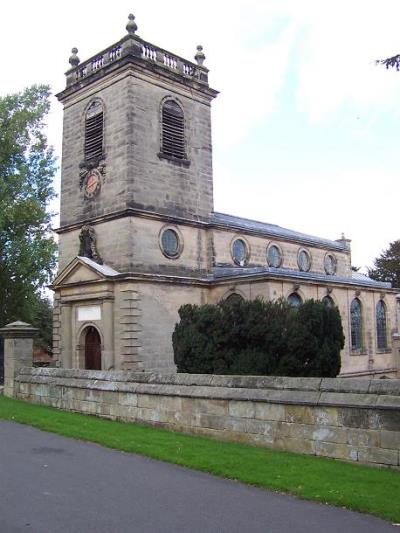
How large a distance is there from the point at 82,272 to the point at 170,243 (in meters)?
4.02

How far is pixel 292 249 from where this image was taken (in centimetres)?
3288

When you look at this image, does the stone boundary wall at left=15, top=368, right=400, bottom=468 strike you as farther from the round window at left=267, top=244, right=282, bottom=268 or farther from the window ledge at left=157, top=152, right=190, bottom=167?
the round window at left=267, top=244, right=282, bottom=268

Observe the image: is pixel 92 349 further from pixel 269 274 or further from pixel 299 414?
pixel 299 414

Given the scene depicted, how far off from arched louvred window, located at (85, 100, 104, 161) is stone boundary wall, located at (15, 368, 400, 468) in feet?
46.8

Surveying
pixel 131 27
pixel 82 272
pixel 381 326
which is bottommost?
pixel 381 326

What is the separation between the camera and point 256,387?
1034 centimetres

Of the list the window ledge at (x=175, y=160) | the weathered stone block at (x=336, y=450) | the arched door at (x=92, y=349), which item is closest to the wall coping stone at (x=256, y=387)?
the weathered stone block at (x=336, y=450)

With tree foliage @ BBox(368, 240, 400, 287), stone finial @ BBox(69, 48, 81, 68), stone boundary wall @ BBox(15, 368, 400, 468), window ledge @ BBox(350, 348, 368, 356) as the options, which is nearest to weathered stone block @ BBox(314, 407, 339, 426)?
stone boundary wall @ BBox(15, 368, 400, 468)

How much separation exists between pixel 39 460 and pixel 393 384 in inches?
229

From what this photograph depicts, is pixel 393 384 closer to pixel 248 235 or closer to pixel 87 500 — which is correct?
pixel 87 500

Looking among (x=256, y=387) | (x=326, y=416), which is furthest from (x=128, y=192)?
(x=326, y=416)

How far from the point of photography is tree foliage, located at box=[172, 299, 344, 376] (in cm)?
1557

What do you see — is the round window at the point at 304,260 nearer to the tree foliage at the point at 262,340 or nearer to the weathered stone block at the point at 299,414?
the tree foliage at the point at 262,340

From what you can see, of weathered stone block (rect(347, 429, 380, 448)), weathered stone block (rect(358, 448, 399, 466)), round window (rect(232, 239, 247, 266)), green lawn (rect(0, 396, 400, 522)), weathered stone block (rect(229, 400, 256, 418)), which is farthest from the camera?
round window (rect(232, 239, 247, 266))
